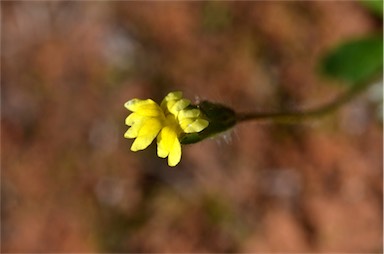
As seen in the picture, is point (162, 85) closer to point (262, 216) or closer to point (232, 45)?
point (232, 45)

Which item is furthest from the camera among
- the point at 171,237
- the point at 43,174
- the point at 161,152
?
the point at 43,174

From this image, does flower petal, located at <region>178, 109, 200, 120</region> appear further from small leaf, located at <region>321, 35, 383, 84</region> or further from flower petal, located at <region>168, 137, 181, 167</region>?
small leaf, located at <region>321, 35, 383, 84</region>

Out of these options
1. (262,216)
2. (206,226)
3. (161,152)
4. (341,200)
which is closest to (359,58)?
(341,200)

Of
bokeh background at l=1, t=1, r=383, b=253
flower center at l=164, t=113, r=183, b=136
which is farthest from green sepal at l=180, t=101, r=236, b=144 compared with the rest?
bokeh background at l=1, t=1, r=383, b=253

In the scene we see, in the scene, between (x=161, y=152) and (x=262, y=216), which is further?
(x=262, y=216)

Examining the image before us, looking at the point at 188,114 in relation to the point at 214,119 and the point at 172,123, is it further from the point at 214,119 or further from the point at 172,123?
the point at 214,119

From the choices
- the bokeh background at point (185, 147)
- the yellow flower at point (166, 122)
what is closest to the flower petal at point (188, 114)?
the yellow flower at point (166, 122)

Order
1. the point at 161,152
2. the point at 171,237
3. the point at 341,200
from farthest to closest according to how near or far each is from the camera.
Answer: the point at 171,237 < the point at 341,200 < the point at 161,152
